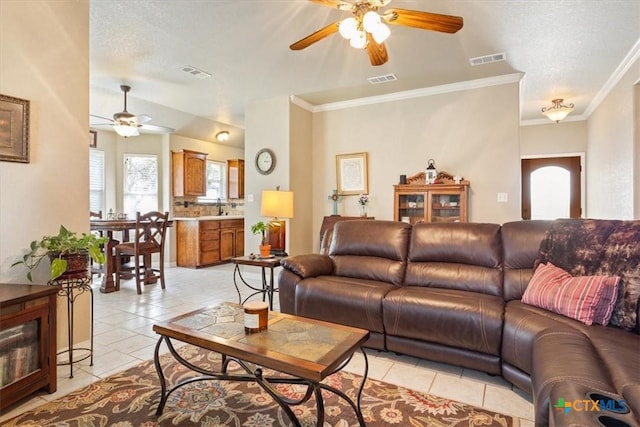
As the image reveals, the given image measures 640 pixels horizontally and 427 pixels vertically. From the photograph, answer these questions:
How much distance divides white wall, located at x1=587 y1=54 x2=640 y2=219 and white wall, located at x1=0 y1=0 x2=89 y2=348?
549 centimetres

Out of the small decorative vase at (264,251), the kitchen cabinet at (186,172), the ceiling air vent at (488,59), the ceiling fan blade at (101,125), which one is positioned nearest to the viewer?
the small decorative vase at (264,251)

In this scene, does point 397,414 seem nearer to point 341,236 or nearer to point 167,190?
point 341,236

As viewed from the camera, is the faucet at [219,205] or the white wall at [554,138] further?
the faucet at [219,205]

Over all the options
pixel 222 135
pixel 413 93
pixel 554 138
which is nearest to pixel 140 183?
pixel 222 135

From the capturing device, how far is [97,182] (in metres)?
6.30

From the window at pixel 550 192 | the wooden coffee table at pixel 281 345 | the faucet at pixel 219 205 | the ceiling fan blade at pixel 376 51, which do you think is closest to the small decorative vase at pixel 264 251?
the wooden coffee table at pixel 281 345

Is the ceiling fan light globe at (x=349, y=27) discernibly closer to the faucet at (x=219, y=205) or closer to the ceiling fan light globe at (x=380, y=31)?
the ceiling fan light globe at (x=380, y=31)

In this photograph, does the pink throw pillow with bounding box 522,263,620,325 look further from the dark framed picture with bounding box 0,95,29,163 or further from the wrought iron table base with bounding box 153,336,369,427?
the dark framed picture with bounding box 0,95,29,163

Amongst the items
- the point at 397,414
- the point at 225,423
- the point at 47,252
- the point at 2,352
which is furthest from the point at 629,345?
the point at 47,252

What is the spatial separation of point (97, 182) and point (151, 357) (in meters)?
5.01

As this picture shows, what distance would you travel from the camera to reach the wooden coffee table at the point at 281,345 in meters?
1.40

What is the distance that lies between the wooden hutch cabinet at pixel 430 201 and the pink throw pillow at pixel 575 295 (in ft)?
8.25

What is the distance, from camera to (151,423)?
1.75 meters

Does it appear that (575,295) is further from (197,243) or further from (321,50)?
(197,243)
